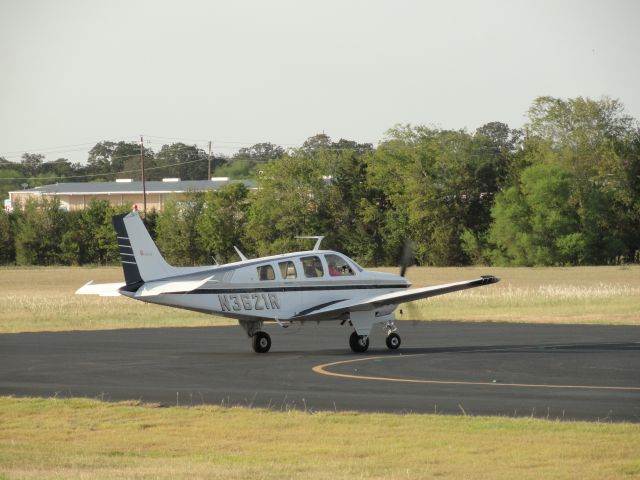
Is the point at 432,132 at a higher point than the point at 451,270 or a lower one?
higher

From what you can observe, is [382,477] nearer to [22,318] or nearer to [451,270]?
[22,318]

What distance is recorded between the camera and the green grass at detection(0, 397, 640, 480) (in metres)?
14.2

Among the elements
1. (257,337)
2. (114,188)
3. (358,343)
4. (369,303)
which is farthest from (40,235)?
(369,303)

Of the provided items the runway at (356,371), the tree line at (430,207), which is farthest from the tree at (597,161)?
the runway at (356,371)

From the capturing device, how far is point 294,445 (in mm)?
16469

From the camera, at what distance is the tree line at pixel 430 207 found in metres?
101

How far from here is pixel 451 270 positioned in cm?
9719

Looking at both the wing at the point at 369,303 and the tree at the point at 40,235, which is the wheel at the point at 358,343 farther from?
the tree at the point at 40,235

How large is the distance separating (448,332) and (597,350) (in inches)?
308

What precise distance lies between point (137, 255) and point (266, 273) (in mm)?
3164

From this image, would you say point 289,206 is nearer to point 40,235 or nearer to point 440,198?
point 440,198

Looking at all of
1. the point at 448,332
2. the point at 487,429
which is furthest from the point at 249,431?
Result: the point at 448,332

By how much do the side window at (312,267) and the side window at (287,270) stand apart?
297mm

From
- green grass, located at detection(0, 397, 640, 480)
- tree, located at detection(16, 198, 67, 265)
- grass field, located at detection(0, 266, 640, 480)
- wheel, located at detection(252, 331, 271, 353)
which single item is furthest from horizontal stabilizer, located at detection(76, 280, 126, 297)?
tree, located at detection(16, 198, 67, 265)
